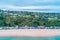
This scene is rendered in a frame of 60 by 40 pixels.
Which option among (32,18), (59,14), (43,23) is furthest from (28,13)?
(59,14)

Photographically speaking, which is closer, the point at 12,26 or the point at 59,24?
the point at 12,26

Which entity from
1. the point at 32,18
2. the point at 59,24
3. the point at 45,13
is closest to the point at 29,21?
the point at 32,18

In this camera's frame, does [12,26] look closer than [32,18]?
Yes

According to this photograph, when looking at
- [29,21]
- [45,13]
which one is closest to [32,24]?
[29,21]

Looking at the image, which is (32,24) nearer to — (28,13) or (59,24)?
(28,13)

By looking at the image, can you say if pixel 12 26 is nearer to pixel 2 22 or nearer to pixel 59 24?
pixel 2 22

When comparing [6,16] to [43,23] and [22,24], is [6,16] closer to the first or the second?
[22,24]
